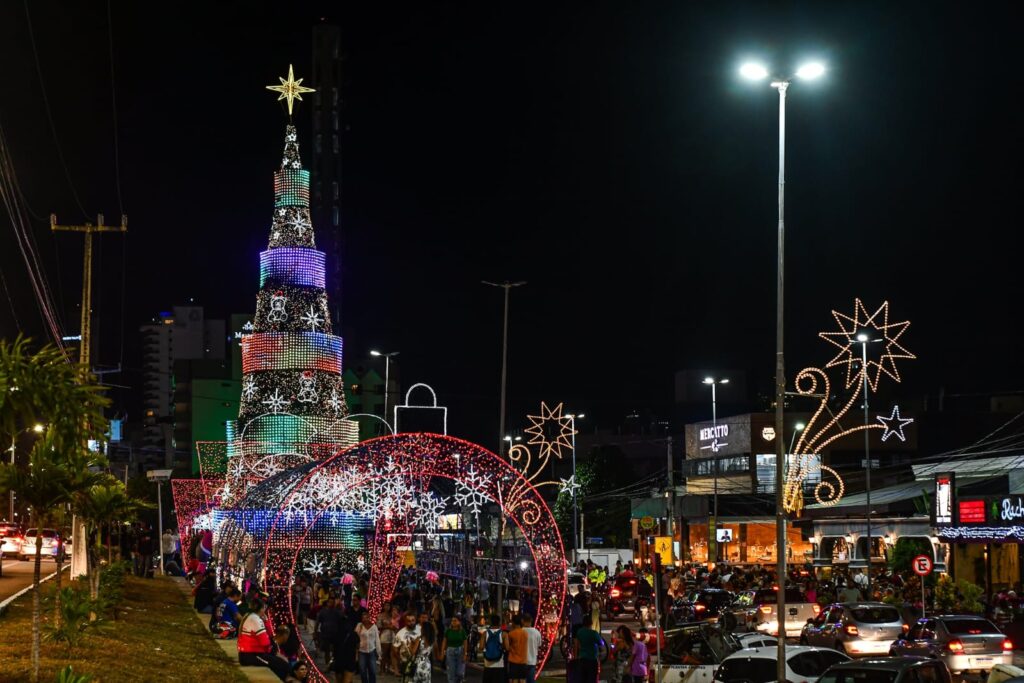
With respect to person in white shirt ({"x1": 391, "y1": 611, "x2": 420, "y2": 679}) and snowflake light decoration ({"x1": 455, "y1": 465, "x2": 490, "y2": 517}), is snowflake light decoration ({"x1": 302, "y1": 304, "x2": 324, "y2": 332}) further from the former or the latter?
person in white shirt ({"x1": 391, "y1": 611, "x2": 420, "y2": 679})

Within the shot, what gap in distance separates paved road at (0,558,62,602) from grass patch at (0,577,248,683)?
163 centimetres

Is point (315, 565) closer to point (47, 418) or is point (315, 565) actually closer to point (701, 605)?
point (701, 605)

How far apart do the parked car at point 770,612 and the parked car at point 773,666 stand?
14869mm

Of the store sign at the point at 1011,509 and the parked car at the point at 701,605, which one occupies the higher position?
the store sign at the point at 1011,509

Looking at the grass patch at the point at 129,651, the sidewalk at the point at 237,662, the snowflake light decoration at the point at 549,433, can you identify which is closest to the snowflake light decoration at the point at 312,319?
the snowflake light decoration at the point at 549,433

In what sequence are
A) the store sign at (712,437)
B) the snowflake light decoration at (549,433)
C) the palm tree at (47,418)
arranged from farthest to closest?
the store sign at (712,437) → the snowflake light decoration at (549,433) → the palm tree at (47,418)

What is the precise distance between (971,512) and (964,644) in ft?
47.7

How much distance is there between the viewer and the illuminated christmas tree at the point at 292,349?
192 ft

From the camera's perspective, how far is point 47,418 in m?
12.8

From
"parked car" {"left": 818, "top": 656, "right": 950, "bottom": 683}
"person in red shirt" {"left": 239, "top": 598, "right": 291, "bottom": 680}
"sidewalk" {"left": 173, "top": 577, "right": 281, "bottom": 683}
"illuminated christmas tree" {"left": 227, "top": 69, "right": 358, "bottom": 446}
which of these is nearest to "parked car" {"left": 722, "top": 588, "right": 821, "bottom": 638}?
"sidewalk" {"left": 173, "top": 577, "right": 281, "bottom": 683}

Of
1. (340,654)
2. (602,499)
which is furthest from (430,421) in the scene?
(340,654)

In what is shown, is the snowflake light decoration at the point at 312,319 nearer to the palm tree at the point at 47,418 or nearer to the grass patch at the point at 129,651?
the grass patch at the point at 129,651

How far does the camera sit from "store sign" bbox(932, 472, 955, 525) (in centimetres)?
4019

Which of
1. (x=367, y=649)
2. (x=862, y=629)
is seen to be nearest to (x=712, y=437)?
(x=862, y=629)
